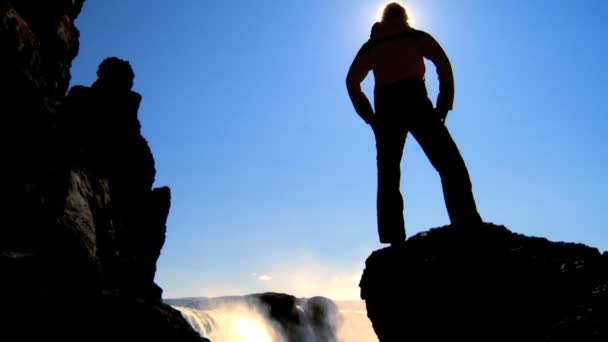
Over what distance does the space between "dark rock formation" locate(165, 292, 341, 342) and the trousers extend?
4723 cm

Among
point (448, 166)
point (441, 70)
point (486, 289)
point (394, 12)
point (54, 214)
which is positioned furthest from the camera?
point (54, 214)

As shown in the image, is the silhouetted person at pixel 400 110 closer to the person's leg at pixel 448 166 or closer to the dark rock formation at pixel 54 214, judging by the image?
the person's leg at pixel 448 166

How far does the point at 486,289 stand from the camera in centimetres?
296

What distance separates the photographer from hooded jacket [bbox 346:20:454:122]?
468 centimetres

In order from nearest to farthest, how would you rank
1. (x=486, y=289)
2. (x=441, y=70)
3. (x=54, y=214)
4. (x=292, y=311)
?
(x=486, y=289)
(x=441, y=70)
(x=54, y=214)
(x=292, y=311)

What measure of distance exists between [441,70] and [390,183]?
4.69 ft

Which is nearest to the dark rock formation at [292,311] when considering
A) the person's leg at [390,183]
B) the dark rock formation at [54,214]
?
the dark rock formation at [54,214]

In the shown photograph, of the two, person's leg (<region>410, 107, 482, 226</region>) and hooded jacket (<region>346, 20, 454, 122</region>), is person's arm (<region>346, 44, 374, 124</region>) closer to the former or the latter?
hooded jacket (<region>346, 20, 454, 122</region>)

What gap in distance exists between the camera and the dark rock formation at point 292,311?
5147 cm

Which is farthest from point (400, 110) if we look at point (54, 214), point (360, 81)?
point (54, 214)

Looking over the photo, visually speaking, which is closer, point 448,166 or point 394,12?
point 448,166

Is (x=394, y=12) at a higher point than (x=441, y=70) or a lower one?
higher

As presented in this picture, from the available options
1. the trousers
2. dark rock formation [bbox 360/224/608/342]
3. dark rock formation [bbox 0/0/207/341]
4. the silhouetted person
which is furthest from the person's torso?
dark rock formation [bbox 0/0/207/341]

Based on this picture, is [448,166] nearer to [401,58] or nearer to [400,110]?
[400,110]
